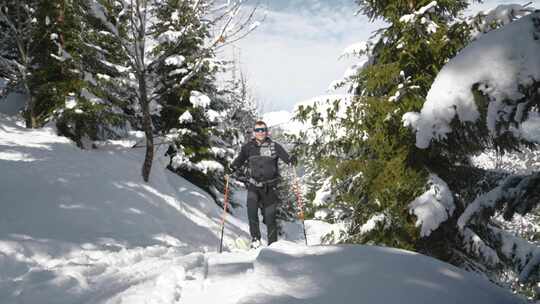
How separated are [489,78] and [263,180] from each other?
530 cm

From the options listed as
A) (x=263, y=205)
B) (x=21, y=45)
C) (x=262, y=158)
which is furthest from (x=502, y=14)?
(x=21, y=45)

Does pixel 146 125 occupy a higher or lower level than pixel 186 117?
lower

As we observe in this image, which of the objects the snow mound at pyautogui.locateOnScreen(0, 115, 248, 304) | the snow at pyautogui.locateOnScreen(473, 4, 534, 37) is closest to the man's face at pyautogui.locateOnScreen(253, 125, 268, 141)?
the snow mound at pyautogui.locateOnScreen(0, 115, 248, 304)

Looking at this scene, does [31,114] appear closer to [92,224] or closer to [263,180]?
[92,224]

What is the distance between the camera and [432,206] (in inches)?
282

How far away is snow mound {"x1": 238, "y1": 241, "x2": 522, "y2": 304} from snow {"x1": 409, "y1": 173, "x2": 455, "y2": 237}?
320 cm

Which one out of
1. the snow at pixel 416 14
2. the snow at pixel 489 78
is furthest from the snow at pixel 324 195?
the snow at pixel 489 78

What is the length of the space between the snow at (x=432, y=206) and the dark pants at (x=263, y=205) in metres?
2.67

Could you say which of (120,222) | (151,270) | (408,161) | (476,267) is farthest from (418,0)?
(120,222)

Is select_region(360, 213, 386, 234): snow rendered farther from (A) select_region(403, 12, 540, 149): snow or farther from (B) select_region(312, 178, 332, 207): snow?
(A) select_region(403, 12, 540, 149): snow

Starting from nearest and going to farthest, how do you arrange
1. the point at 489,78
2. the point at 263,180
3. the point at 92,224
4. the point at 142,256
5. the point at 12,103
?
1. the point at 489,78
2. the point at 142,256
3. the point at 263,180
4. the point at 92,224
5. the point at 12,103

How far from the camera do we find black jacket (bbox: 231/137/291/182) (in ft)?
25.0

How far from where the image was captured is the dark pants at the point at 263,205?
7.58 meters

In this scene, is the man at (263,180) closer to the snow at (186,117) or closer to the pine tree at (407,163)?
the pine tree at (407,163)
